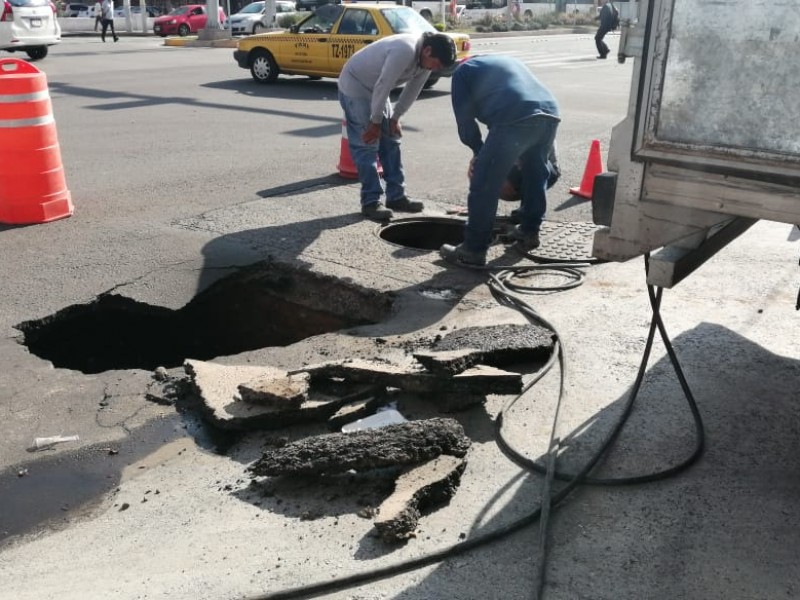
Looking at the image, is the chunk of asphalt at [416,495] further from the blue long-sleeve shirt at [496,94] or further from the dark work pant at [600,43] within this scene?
the dark work pant at [600,43]

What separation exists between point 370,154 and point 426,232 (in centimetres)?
87

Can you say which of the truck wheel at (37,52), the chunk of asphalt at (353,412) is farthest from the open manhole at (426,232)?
the truck wheel at (37,52)

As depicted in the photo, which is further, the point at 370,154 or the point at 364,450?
the point at 370,154

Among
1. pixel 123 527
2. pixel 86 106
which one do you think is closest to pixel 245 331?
pixel 123 527

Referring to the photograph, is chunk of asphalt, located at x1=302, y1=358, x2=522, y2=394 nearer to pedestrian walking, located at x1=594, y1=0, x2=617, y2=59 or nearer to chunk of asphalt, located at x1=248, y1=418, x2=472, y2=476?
chunk of asphalt, located at x1=248, y1=418, x2=472, y2=476

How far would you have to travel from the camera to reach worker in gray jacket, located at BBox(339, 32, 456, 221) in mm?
7129

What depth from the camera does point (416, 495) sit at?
3.38 metres

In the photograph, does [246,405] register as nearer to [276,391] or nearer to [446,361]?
[276,391]

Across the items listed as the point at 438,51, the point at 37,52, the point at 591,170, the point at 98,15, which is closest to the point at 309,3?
the point at 98,15

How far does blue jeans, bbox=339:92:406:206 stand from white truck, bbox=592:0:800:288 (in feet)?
14.0

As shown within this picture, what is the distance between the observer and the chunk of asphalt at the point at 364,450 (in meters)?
3.58

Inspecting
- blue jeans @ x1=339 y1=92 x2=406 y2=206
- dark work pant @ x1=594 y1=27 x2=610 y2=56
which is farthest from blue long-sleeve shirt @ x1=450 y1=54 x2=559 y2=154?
dark work pant @ x1=594 y1=27 x2=610 y2=56

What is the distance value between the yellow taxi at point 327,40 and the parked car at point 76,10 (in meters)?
35.7

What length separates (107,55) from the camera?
24.3m
